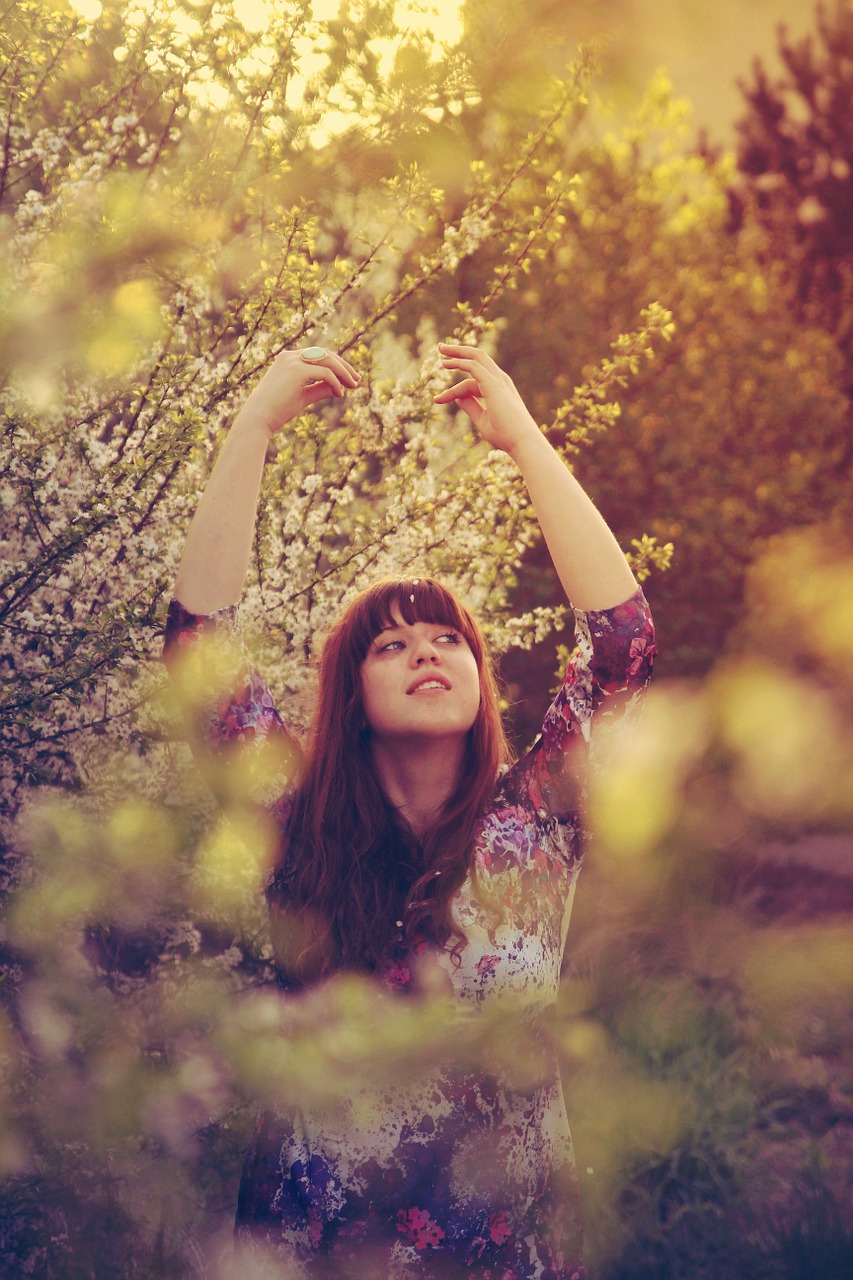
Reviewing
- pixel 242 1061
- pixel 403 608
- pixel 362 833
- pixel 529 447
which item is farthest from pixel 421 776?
pixel 242 1061

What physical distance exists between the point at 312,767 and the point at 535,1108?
2.46 feet

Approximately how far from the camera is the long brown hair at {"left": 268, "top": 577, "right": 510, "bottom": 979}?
1920mm

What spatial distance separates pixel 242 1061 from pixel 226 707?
209 cm

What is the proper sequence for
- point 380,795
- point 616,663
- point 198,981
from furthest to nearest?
1. point 198,981
2. point 380,795
3. point 616,663

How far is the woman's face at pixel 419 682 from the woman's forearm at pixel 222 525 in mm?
324

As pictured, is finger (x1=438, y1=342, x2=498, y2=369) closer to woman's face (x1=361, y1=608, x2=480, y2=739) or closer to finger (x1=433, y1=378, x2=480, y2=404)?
finger (x1=433, y1=378, x2=480, y2=404)

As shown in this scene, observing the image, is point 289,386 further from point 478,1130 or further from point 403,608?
point 478,1130

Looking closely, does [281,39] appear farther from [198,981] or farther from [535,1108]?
[198,981]

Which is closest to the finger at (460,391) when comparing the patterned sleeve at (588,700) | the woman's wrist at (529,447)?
the woman's wrist at (529,447)

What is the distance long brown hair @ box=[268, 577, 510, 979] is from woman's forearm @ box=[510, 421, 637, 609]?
0.30 m

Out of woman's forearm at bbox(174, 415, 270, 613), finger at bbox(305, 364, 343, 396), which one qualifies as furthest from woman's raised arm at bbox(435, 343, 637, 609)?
woman's forearm at bbox(174, 415, 270, 613)

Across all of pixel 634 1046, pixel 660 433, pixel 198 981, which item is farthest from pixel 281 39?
pixel 660 433

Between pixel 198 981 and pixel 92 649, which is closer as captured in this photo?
pixel 92 649

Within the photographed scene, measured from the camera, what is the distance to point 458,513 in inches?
127
